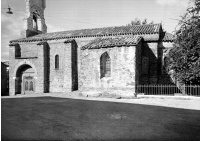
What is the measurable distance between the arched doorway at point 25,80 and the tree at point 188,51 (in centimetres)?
1680

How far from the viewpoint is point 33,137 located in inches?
193

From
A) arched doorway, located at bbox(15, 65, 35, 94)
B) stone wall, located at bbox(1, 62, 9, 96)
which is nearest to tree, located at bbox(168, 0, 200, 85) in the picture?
arched doorway, located at bbox(15, 65, 35, 94)

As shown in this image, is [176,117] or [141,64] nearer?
[176,117]

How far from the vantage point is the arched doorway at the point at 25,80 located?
20.9 m

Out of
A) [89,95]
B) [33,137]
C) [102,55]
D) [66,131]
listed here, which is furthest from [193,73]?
[33,137]

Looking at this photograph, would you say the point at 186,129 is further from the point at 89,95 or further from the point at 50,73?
the point at 50,73

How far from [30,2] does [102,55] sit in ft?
48.8

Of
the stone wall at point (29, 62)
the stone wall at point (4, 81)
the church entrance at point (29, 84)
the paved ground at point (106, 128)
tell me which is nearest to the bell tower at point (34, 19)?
the stone wall at point (29, 62)

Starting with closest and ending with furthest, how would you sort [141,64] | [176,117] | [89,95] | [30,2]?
[176,117] → [89,95] → [141,64] → [30,2]

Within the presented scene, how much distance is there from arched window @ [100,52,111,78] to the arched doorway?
34.9 ft

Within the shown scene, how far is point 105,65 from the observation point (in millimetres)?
14945

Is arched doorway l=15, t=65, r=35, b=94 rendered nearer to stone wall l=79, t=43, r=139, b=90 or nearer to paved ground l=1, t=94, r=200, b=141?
stone wall l=79, t=43, r=139, b=90

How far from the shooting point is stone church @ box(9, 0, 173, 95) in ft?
45.7

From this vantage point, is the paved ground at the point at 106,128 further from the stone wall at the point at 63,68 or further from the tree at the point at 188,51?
the stone wall at the point at 63,68
